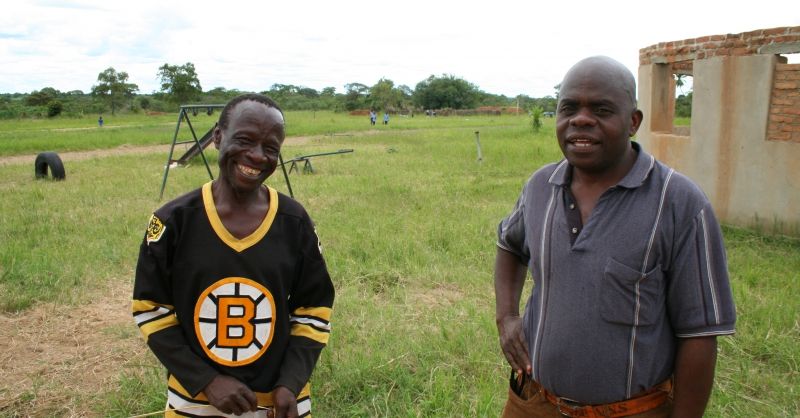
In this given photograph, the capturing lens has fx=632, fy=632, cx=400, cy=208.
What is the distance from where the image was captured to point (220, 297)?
5.69ft

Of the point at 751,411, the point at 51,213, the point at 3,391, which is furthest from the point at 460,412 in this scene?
the point at 51,213

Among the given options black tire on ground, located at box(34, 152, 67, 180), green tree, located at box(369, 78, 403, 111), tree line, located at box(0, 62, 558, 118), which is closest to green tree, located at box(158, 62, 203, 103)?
tree line, located at box(0, 62, 558, 118)

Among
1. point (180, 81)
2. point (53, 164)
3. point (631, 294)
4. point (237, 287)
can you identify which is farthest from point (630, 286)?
point (180, 81)

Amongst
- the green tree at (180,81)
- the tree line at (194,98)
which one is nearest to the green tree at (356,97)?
the tree line at (194,98)

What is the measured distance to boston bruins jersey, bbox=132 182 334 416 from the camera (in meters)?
1.70

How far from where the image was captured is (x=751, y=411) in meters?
2.97

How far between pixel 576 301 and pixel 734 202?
6.46 meters

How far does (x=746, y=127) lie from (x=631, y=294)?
6.34 metres

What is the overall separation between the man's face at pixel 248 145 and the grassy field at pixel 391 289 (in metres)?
1.60

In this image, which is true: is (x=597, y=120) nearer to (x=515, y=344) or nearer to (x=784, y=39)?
(x=515, y=344)

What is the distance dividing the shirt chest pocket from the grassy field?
1608 millimetres

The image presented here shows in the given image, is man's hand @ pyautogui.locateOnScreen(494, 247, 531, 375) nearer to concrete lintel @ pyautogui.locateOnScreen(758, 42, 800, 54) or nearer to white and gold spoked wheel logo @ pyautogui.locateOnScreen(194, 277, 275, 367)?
white and gold spoked wheel logo @ pyautogui.locateOnScreen(194, 277, 275, 367)

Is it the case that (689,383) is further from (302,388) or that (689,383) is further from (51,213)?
(51,213)

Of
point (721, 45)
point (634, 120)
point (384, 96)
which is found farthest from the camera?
point (384, 96)
